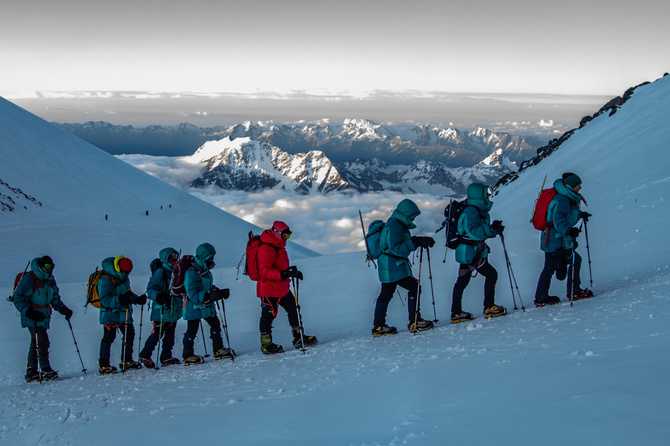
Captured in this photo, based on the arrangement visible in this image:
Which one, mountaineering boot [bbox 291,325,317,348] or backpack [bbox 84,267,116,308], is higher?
backpack [bbox 84,267,116,308]

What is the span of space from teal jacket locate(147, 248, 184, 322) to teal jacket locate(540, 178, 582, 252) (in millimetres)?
6566

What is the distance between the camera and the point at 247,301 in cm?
1470

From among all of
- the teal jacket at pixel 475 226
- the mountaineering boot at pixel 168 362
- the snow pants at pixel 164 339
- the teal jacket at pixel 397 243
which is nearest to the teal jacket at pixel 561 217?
the teal jacket at pixel 475 226

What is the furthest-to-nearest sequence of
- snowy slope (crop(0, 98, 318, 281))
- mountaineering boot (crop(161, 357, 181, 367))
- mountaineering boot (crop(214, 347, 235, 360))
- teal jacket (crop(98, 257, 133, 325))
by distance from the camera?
snowy slope (crop(0, 98, 318, 281)) → mountaineering boot (crop(161, 357, 181, 367)) → mountaineering boot (crop(214, 347, 235, 360)) → teal jacket (crop(98, 257, 133, 325))

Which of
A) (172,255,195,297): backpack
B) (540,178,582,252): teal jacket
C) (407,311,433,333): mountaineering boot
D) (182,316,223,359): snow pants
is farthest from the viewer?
(182,316,223,359): snow pants

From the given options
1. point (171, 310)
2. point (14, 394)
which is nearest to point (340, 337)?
point (171, 310)

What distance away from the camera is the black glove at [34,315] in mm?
8727

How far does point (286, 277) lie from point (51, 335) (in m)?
8.24

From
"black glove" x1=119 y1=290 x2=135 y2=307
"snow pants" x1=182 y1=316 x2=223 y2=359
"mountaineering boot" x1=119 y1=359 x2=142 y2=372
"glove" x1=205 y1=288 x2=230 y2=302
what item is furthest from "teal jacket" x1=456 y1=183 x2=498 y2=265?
"mountaineering boot" x1=119 y1=359 x2=142 y2=372

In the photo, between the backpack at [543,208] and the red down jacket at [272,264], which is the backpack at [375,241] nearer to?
the red down jacket at [272,264]

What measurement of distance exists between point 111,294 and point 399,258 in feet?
17.2

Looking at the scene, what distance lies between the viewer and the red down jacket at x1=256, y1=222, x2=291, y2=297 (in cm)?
773

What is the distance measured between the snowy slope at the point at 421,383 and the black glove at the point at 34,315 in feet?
3.84

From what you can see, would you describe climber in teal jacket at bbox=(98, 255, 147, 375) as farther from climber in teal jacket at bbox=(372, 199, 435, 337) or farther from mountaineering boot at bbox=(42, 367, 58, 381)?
climber in teal jacket at bbox=(372, 199, 435, 337)
